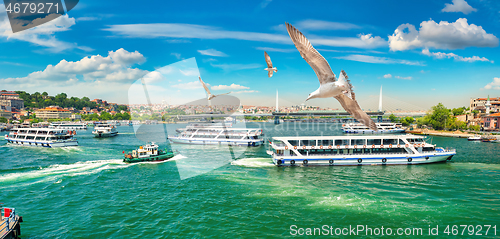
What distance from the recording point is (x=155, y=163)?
1966cm

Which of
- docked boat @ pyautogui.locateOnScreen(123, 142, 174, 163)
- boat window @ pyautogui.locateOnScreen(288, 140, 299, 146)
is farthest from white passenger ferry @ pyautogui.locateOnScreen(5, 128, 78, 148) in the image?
boat window @ pyautogui.locateOnScreen(288, 140, 299, 146)

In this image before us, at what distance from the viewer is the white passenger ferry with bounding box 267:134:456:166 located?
1886cm

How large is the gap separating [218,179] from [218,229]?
6093 mm

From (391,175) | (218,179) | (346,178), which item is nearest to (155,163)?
(218,179)

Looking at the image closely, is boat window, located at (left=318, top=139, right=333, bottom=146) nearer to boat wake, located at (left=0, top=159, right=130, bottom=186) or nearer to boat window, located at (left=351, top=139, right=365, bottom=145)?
boat window, located at (left=351, top=139, right=365, bottom=145)

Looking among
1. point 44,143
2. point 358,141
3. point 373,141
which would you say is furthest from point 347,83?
point 44,143

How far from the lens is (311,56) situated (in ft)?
14.1

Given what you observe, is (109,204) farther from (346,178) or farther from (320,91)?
(346,178)

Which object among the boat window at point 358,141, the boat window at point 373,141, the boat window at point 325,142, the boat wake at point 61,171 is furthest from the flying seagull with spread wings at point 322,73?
the boat window at point 373,141

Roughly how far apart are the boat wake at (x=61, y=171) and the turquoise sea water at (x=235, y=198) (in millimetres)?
66

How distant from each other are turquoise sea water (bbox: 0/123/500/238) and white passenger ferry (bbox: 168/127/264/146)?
11562 millimetres

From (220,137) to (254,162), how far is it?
12.2 m

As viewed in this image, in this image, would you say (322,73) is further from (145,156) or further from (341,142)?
(145,156)

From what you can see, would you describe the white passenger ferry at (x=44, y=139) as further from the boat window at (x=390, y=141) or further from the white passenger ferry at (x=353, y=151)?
the boat window at (x=390, y=141)
